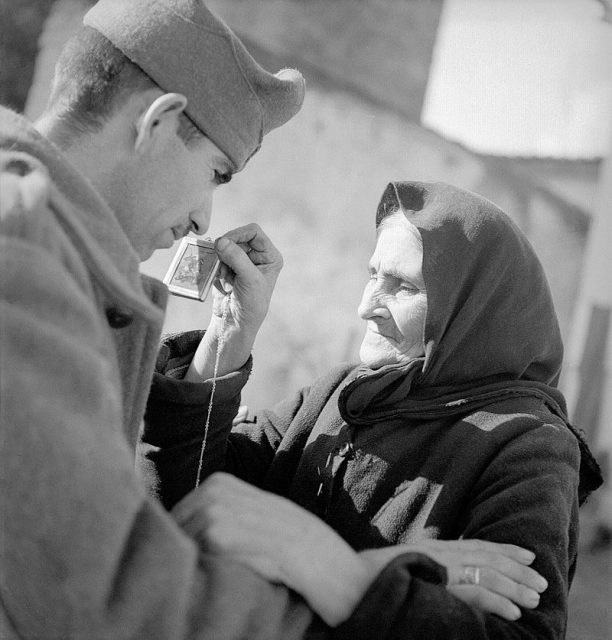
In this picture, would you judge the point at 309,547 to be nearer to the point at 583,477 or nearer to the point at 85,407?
the point at 85,407

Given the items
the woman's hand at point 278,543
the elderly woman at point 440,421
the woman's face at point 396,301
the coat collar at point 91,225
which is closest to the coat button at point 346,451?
the elderly woman at point 440,421

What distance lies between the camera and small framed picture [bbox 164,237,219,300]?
2188 mm

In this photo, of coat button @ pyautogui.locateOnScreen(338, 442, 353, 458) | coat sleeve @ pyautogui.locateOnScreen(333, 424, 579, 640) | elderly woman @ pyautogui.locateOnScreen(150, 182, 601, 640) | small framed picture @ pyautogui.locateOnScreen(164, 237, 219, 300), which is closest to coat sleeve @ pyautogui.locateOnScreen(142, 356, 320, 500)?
elderly woman @ pyautogui.locateOnScreen(150, 182, 601, 640)

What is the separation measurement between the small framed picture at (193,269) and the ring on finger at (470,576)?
1097mm

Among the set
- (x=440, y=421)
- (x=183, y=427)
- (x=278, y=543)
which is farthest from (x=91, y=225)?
(x=440, y=421)

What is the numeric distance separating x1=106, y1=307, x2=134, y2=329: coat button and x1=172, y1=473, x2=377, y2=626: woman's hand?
1.08 feet

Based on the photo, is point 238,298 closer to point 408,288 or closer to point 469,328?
point 408,288

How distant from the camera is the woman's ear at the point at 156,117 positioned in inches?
60.4

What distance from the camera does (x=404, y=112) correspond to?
Answer: 23.0 feet

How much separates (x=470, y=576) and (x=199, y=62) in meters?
1.25

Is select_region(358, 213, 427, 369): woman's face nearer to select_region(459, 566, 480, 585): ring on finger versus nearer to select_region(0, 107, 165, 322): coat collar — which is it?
select_region(459, 566, 480, 585): ring on finger

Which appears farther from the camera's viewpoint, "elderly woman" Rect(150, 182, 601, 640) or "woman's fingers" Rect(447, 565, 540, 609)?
"elderly woman" Rect(150, 182, 601, 640)

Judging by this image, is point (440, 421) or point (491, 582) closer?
point (491, 582)

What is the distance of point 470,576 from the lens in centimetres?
146
